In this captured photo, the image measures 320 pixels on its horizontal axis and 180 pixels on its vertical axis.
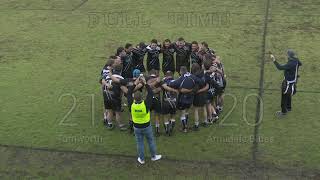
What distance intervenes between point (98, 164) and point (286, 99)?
5086mm

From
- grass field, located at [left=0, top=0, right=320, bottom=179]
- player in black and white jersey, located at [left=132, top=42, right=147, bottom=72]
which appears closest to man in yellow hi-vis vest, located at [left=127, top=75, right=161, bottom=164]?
grass field, located at [left=0, top=0, right=320, bottom=179]

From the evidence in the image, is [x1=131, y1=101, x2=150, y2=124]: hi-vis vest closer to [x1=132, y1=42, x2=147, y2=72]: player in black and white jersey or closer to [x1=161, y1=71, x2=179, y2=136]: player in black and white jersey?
[x1=161, y1=71, x2=179, y2=136]: player in black and white jersey

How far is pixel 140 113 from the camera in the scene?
9.09m

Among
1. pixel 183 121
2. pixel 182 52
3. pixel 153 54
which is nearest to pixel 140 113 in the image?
pixel 183 121

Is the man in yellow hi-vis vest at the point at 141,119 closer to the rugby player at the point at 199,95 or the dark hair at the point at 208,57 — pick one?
the rugby player at the point at 199,95

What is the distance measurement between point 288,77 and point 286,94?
1.64 ft

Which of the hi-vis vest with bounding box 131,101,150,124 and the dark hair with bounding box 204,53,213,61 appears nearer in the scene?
the hi-vis vest with bounding box 131,101,150,124

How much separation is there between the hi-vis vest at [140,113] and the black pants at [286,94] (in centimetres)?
397

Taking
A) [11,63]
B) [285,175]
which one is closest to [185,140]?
[285,175]

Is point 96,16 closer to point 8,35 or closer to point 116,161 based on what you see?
point 8,35

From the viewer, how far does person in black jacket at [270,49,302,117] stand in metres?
10.9

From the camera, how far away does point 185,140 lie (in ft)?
34.9

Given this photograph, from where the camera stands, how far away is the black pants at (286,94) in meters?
11.1

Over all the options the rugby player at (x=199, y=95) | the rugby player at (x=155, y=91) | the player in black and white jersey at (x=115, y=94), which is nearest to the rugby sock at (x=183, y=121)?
the rugby player at (x=199, y=95)
